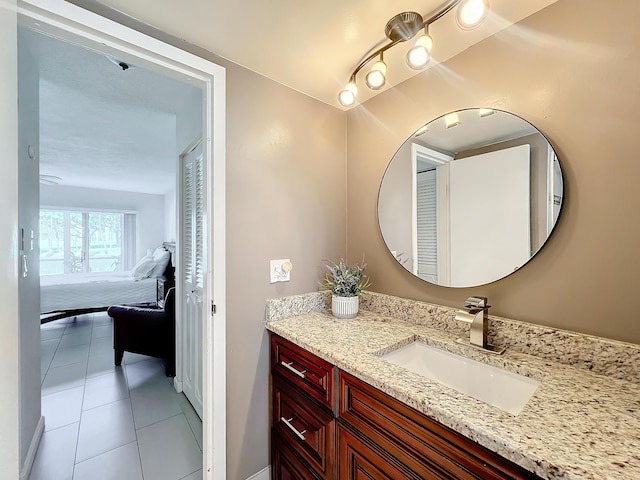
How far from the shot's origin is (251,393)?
138 cm

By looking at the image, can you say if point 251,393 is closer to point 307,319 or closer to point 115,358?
point 307,319

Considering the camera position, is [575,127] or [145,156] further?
[145,156]

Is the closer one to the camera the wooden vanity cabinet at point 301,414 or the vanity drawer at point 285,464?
the wooden vanity cabinet at point 301,414

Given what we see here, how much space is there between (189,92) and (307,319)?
1.76m

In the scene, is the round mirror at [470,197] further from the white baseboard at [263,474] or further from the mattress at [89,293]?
the mattress at [89,293]

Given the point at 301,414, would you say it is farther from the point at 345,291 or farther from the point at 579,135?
the point at 579,135

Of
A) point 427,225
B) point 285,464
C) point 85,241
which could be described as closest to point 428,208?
point 427,225

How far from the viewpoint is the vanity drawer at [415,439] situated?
0.63 meters

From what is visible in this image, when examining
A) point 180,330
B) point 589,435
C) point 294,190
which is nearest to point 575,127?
point 589,435

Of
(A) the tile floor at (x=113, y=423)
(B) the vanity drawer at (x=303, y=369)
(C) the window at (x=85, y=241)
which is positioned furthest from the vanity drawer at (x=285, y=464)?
(C) the window at (x=85, y=241)

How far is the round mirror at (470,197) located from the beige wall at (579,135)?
0.15ft

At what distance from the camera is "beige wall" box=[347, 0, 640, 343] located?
854mm

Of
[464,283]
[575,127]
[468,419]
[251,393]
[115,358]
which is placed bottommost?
[115,358]
